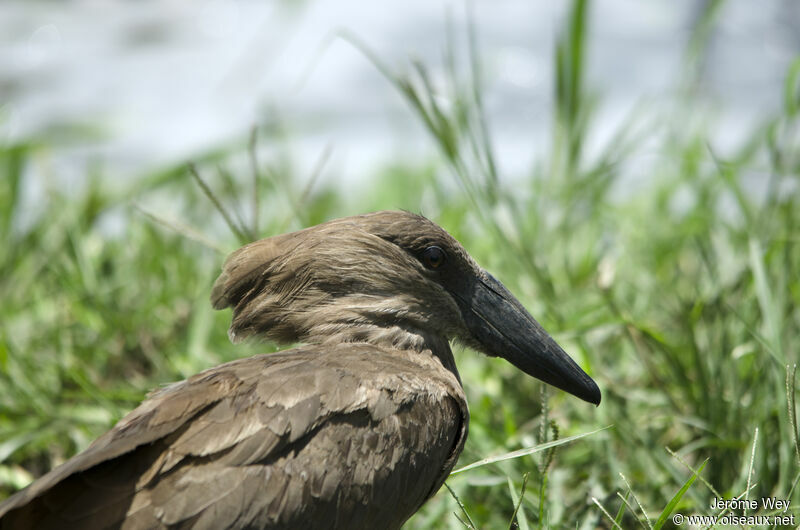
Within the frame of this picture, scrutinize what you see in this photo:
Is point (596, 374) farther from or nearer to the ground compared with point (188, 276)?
nearer to the ground

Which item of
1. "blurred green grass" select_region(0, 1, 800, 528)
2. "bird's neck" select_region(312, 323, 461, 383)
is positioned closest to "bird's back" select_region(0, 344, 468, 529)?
"bird's neck" select_region(312, 323, 461, 383)

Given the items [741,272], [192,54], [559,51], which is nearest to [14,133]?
[192,54]

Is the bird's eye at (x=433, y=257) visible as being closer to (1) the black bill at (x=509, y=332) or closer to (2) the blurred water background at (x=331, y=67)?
(1) the black bill at (x=509, y=332)

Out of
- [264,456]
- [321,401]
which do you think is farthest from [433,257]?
[264,456]

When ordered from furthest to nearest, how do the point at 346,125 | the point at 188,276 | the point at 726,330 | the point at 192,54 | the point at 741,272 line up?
the point at 192,54 → the point at 346,125 → the point at 188,276 → the point at 741,272 → the point at 726,330

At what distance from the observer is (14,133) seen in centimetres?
544

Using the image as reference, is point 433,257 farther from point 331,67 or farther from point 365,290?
point 331,67

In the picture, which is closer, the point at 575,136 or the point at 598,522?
the point at 598,522

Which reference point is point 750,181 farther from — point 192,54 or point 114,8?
point 114,8

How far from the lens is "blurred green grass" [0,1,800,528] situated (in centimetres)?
261

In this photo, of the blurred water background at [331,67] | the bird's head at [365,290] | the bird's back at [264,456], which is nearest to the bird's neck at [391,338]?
the bird's head at [365,290]

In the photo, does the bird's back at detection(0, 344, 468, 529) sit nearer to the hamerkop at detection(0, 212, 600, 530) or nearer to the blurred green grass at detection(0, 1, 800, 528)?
the hamerkop at detection(0, 212, 600, 530)

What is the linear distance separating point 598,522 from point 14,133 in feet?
14.4

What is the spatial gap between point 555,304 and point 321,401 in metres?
1.24
